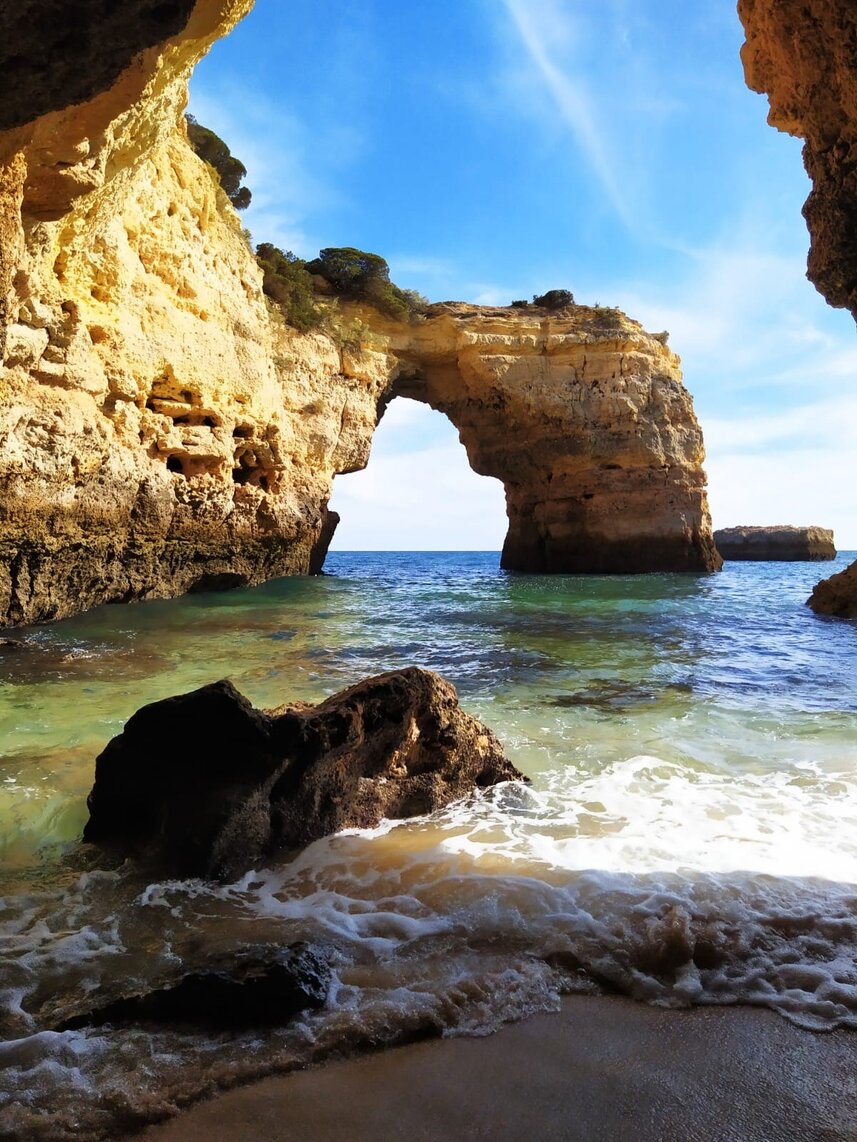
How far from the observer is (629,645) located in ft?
33.0

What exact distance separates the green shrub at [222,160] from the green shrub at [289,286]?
171 centimetres

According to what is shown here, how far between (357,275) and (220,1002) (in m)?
25.3

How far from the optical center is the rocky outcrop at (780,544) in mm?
46406

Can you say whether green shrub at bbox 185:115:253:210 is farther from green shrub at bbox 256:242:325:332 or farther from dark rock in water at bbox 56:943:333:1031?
dark rock in water at bbox 56:943:333:1031

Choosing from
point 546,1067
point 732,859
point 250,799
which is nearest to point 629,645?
point 732,859

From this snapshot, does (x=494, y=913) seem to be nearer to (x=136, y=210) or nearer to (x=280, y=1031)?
(x=280, y=1031)

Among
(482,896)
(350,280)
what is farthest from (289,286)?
(482,896)

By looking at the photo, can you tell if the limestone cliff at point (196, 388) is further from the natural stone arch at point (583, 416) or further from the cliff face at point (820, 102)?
the cliff face at point (820, 102)

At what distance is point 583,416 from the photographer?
26.3 meters

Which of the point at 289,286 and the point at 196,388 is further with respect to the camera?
the point at 289,286

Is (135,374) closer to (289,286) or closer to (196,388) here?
(196,388)

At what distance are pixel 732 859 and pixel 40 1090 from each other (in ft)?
9.37

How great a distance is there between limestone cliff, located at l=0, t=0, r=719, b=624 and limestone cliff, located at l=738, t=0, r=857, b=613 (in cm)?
423

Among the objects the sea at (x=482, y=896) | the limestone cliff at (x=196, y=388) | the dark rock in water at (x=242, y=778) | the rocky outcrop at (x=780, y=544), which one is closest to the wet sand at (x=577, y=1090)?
the sea at (x=482, y=896)
